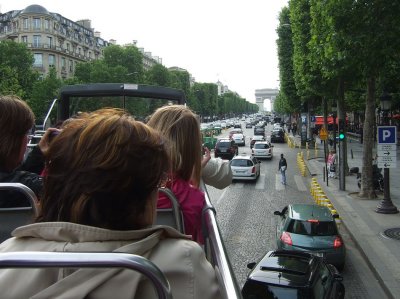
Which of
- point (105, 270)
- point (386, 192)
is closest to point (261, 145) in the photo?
point (386, 192)

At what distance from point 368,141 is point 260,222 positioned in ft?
21.1

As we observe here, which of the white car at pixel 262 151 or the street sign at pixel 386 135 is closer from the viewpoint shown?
the street sign at pixel 386 135

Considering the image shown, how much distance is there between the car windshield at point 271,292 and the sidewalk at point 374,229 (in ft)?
9.94

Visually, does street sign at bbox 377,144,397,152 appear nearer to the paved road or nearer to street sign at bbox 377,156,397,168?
street sign at bbox 377,156,397,168

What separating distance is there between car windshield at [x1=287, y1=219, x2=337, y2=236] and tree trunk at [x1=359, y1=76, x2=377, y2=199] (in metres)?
8.73

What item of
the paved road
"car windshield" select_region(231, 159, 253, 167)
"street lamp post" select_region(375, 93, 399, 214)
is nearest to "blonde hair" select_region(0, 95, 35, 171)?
the paved road

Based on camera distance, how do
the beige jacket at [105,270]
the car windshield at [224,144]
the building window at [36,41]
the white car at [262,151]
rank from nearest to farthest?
the beige jacket at [105,270] < the white car at [262,151] < the car windshield at [224,144] < the building window at [36,41]

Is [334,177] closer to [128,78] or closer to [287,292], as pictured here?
[287,292]

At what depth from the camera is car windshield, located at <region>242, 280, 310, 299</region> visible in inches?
261

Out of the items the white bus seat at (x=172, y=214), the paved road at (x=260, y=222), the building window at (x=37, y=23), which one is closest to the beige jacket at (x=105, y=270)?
the white bus seat at (x=172, y=214)

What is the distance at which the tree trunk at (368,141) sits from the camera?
18.0m

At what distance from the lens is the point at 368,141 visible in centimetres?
1836

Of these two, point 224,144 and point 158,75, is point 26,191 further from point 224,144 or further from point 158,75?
point 158,75

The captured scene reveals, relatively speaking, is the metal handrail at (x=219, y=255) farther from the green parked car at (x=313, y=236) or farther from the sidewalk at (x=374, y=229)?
the green parked car at (x=313, y=236)
